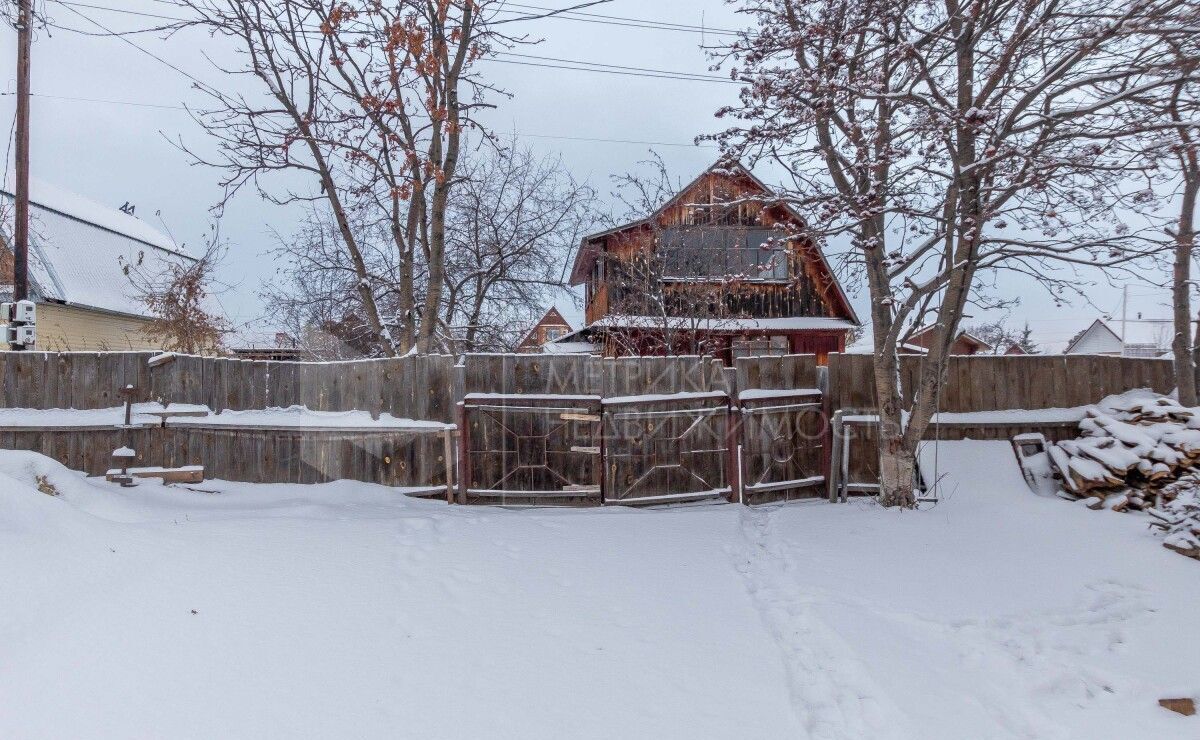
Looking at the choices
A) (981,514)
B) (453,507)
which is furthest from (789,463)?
(453,507)

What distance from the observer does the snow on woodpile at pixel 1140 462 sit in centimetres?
580

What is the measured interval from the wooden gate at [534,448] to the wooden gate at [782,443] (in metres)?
1.75

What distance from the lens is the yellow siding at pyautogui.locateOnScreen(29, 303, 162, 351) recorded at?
52.5 ft

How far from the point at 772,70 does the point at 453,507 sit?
18.1ft

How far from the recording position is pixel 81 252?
1844 cm

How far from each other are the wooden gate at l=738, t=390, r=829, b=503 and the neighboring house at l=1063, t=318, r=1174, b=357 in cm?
3595

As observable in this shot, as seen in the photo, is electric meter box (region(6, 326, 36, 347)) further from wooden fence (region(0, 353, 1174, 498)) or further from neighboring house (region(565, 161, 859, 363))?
neighboring house (region(565, 161, 859, 363))

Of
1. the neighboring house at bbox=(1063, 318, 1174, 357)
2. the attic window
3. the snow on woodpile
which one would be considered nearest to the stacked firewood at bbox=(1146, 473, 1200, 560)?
the snow on woodpile

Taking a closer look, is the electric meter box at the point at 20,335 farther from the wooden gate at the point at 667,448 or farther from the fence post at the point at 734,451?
the fence post at the point at 734,451

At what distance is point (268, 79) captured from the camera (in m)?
8.56

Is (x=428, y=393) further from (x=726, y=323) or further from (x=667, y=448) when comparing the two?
(x=726, y=323)

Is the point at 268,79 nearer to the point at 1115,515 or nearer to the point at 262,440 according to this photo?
the point at 262,440

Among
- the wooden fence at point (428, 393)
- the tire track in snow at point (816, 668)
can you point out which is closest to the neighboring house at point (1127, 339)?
the wooden fence at point (428, 393)

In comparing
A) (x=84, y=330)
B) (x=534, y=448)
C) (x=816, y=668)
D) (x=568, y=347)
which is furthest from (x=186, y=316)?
(x=816, y=668)
